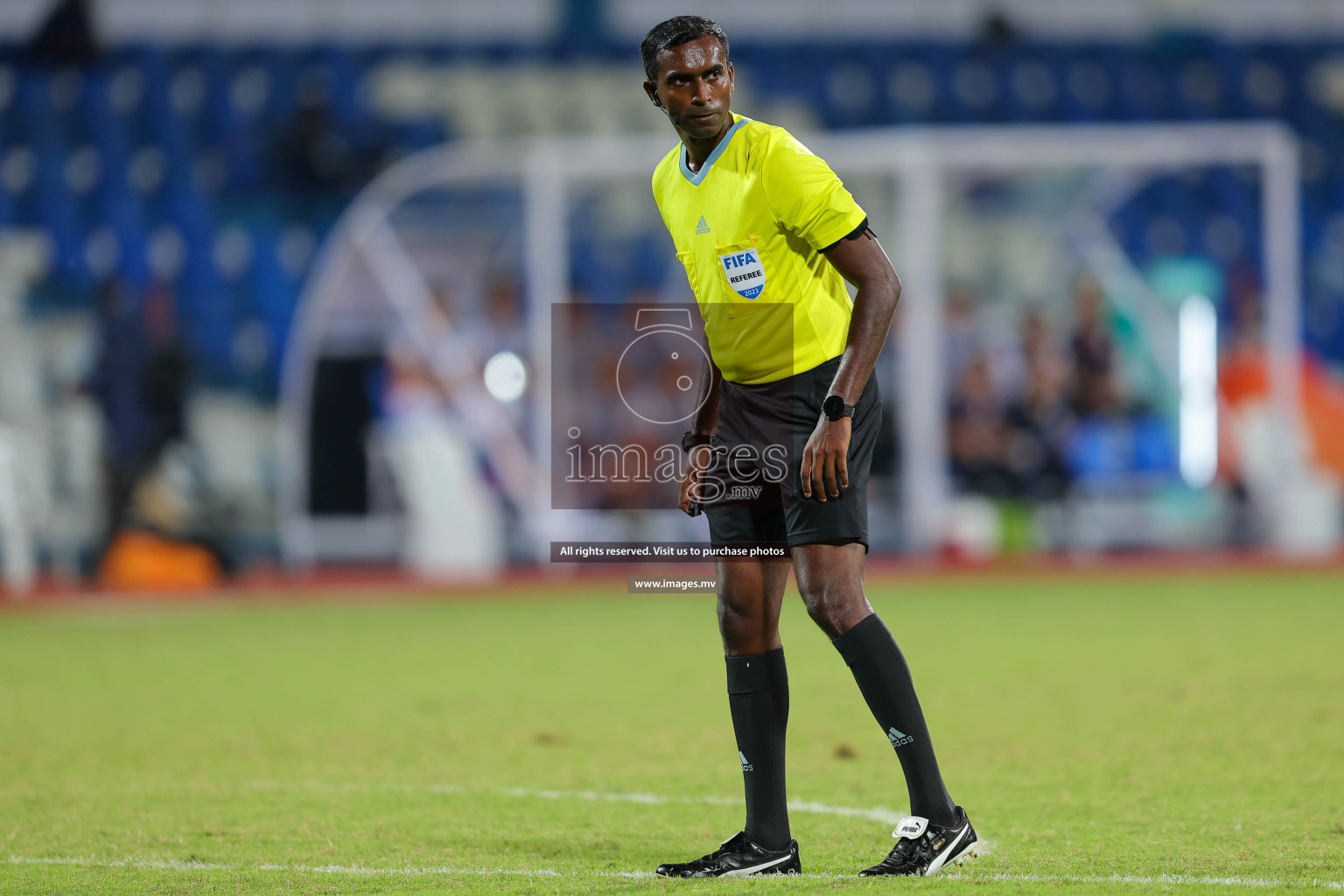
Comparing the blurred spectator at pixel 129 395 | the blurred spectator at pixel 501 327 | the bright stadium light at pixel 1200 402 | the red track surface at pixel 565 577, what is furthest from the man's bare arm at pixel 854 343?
the bright stadium light at pixel 1200 402

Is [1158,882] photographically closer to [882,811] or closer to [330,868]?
[882,811]

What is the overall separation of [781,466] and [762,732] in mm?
630

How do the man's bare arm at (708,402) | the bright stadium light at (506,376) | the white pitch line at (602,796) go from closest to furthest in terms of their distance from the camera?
the man's bare arm at (708,402)
the white pitch line at (602,796)
the bright stadium light at (506,376)

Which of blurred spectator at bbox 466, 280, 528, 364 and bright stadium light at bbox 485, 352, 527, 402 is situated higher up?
blurred spectator at bbox 466, 280, 528, 364

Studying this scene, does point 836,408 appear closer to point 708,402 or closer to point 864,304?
point 864,304

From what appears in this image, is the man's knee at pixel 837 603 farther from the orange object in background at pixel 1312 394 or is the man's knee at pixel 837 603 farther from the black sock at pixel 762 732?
the orange object in background at pixel 1312 394

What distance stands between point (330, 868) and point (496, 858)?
39cm

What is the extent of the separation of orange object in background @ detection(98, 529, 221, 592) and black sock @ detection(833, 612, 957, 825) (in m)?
9.30

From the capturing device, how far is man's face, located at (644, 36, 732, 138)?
3604 millimetres

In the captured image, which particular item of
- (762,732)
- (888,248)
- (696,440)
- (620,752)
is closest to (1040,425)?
(888,248)

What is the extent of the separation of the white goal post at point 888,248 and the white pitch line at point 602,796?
6.93 metres

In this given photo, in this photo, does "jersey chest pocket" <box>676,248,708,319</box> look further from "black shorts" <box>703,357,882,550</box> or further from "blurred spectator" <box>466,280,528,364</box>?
"blurred spectator" <box>466,280,528,364</box>

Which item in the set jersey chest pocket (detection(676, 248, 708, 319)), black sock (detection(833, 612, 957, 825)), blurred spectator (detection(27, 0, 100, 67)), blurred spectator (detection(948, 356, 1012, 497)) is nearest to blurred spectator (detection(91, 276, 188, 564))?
blurred spectator (detection(27, 0, 100, 67))

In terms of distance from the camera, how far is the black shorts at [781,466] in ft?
11.9
